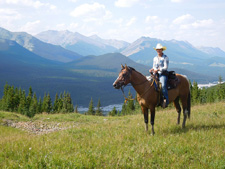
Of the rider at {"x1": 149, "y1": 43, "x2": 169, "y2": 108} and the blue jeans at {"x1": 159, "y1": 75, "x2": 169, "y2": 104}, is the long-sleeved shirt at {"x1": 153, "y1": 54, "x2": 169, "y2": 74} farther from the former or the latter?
the blue jeans at {"x1": 159, "y1": 75, "x2": 169, "y2": 104}

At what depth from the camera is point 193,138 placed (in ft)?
24.2

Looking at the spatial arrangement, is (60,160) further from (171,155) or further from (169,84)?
(169,84)

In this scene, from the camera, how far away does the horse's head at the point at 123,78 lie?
795cm

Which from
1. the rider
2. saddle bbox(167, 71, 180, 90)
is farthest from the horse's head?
saddle bbox(167, 71, 180, 90)

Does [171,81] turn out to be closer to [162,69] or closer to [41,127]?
[162,69]

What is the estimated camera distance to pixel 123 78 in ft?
26.7

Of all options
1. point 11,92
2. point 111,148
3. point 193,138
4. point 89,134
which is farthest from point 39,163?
point 11,92

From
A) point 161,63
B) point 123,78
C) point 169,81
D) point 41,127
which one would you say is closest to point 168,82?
point 169,81

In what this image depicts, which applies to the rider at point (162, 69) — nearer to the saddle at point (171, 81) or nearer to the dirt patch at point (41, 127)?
A: the saddle at point (171, 81)

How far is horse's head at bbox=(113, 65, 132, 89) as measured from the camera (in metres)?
7.95

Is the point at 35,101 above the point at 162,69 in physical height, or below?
below

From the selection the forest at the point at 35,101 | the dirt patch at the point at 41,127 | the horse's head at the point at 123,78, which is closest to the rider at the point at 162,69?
the horse's head at the point at 123,78

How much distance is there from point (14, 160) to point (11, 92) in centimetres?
6952

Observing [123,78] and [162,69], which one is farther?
[162,69]
